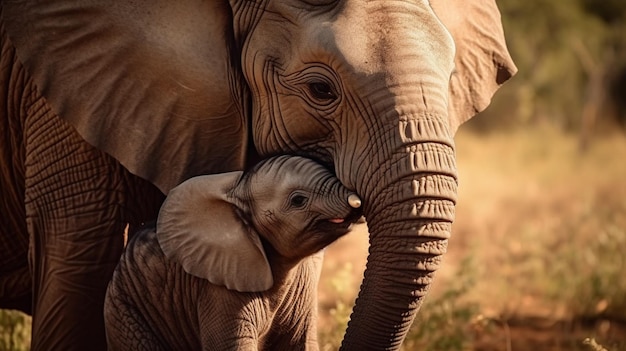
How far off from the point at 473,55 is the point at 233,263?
1.14 meters

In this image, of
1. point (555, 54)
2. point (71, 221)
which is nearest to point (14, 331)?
point (71, 221)

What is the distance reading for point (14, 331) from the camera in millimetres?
5711

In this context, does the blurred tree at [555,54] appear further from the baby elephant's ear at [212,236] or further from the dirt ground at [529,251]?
the baby elephant's ear at [212,236]

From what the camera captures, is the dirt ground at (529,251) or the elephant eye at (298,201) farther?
the dirt ground at (529,251)

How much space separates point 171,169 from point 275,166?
48cm

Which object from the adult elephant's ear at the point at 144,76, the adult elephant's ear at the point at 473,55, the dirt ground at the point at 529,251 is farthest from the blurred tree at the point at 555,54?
the adult elephant's ear at the point at 144,76

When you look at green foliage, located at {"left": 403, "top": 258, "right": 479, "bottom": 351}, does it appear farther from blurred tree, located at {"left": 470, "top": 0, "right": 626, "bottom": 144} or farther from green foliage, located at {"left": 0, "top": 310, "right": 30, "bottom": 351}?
blurred tree, located at {"left": 470, "top": 0, "right": 626, "bottom": 144}

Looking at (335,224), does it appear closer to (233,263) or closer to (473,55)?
(233,263)

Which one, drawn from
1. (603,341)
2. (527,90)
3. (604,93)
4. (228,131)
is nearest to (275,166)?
(228,131)

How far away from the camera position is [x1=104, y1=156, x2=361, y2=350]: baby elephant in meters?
3.95

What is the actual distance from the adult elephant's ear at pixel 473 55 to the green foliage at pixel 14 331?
2237mm

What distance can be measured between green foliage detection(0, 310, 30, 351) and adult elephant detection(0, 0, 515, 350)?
2.56 feet

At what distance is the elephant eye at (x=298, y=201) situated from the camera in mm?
3910

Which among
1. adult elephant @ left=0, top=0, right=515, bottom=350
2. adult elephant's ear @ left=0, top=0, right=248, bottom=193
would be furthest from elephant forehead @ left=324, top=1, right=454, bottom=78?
adult elephant's ear @ left=0, top=0, right=248, bottom=193
